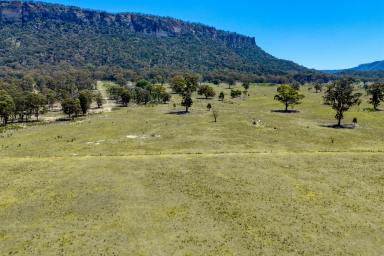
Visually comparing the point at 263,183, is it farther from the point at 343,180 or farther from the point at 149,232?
the point at 149,232

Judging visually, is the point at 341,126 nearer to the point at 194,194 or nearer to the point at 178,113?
the point at 178,113

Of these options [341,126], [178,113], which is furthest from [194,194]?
[178,113]

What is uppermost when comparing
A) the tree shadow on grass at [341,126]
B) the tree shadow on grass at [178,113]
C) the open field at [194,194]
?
the tree shadow on grass at [178,113]

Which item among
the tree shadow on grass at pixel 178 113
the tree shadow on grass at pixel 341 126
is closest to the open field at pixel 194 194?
the tree shadow on grass at pixel 341 126

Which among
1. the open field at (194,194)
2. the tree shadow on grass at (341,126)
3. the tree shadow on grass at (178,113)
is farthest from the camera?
the tree shadow on grass at (178,113)

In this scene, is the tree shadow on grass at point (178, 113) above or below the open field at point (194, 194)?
above

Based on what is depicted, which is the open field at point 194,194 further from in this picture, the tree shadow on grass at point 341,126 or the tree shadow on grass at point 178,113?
the tree shadow on grass at point 178,113

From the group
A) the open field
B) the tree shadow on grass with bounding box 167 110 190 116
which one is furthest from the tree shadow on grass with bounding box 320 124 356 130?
the tree shadow on grass with bounding box 167 110 190 116

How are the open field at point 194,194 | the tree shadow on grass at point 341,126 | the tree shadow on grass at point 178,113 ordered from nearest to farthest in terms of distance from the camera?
the open field at point 194,194 < the tree shadow on grass at point 341,126 < the tree shadow on grass at point 178,113
